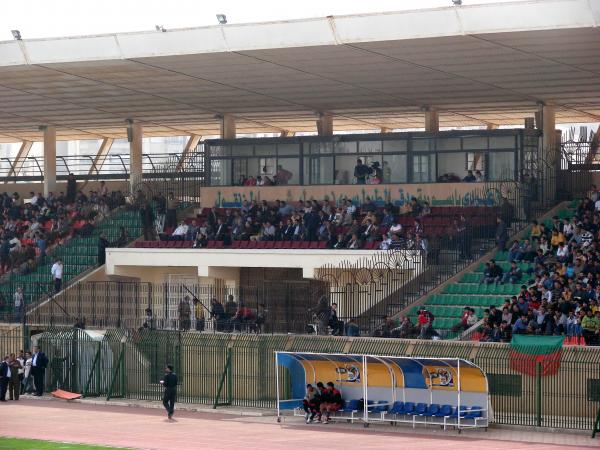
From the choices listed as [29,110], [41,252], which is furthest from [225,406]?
[29,110]

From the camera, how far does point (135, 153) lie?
58781 mm

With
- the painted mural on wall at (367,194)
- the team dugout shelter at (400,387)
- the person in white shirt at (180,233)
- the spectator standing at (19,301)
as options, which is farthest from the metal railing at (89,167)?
the team dugout shelter at (400,387)

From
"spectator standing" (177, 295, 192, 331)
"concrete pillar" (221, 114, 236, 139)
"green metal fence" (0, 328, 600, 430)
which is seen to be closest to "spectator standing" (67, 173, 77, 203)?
"concrete pillar" (221, 114, 236, 139)

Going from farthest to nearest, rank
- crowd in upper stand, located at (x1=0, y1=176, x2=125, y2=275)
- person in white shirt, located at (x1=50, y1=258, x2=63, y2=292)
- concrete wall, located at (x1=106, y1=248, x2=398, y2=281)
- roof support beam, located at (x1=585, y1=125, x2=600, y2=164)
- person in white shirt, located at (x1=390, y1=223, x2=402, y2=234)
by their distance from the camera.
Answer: crowd in upper stand, located at (x1=0, y1=176, x2=125, y2=275)
roof support beam, located at (x1=585, y1=125, x2=600, y2=164)
person in white shirt, located at (x1=50, y1=258, x2=63, y2=292)
concrete wall, located at (x1=106, y1=248, x2=398, y2=281)
person in white shirt, located at (x1=390, y1=223, x2=402, y2=234)

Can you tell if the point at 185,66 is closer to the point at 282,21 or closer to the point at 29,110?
the point at 282,21

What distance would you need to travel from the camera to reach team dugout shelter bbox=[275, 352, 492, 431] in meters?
30.9

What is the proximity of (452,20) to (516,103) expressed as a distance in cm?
1489

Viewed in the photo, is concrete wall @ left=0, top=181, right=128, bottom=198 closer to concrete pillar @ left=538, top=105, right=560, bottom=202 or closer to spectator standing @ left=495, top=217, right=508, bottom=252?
concrete pillar @ left=538, top=105, right=560, bottom=202

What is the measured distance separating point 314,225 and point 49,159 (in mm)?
17948

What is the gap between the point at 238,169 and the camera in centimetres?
5428

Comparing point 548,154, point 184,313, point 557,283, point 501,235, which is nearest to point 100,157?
point 548,154

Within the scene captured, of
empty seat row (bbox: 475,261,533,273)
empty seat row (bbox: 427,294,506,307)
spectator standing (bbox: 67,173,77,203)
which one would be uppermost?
spectator standing (bbox: 67,173,77,203)

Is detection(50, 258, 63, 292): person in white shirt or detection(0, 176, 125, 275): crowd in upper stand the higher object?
detection(0, 176, 125, 275): crowd in upper stand

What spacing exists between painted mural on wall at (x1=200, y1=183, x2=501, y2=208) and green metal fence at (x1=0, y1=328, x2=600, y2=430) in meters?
13.3
